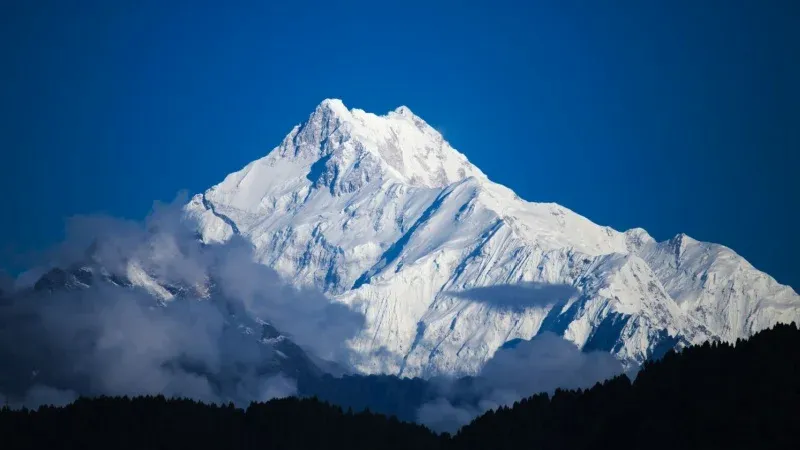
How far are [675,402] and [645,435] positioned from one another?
6.43 metres

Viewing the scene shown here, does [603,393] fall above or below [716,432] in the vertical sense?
above

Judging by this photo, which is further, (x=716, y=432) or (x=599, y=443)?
(x=599, y=443)

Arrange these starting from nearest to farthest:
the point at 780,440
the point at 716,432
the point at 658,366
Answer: the point at 780,440, the point at 716,432, the point at 658,366

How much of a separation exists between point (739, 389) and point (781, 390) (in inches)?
224

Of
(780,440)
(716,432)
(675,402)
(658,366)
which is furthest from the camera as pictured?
(658,366)

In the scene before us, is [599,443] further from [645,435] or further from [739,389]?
[739,389]

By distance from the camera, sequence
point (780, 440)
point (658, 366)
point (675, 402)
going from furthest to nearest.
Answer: point (658, 366) → point (675, 402) → point (780, 440)

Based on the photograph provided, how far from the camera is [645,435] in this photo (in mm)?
167000

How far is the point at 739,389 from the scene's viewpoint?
163000 mm

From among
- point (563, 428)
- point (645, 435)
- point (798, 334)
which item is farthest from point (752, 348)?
point (563, 428)

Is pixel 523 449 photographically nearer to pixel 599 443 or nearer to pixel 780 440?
pixel 599 443

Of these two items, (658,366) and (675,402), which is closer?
(675,402)

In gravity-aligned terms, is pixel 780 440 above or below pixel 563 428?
below

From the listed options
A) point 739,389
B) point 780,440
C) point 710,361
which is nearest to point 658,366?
point 710,361
